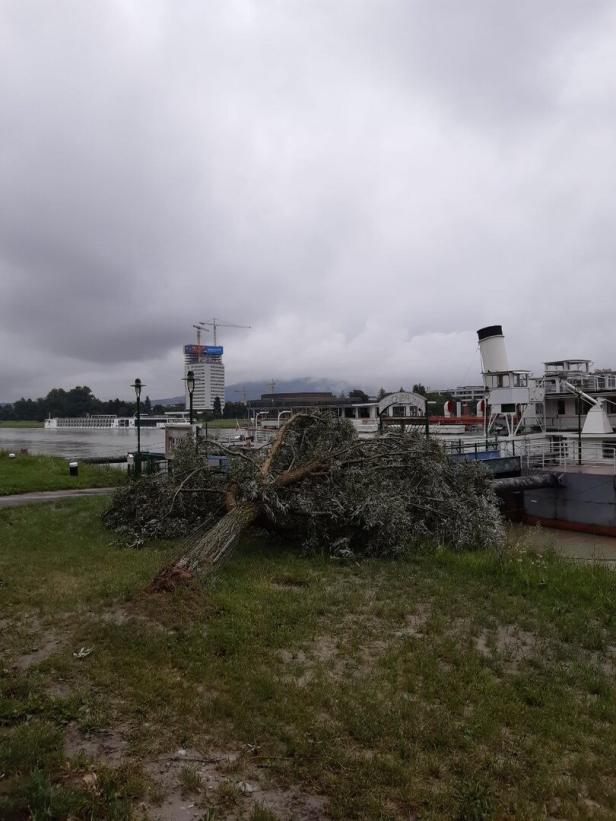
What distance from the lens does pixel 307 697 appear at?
4.64 m

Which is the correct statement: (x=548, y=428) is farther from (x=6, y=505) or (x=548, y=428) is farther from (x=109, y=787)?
(x=109, y=787)

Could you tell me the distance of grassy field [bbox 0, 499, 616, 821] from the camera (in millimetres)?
3434

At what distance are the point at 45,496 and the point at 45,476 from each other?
3584mm

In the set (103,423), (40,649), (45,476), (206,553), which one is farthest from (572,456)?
(103,423)

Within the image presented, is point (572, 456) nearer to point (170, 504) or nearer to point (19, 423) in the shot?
point (170, 504)

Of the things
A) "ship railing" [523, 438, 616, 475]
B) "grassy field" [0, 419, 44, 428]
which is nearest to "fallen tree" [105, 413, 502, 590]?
"ship railing" [523, 438, 616, 475]

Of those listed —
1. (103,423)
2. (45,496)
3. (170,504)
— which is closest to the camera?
(170,504)

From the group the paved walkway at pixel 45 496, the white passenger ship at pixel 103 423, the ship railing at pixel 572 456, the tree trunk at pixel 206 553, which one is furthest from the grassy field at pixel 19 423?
the tree trunk at pixel 206 553

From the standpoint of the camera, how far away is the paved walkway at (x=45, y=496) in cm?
1541

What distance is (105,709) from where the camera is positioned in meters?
4.34

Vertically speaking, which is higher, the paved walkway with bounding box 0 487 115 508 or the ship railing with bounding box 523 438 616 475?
the ship railing with bounding box 523 438 616 475

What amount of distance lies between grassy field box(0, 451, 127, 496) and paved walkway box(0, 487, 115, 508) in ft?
1.54

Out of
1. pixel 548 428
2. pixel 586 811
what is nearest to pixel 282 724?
pixel 586 811

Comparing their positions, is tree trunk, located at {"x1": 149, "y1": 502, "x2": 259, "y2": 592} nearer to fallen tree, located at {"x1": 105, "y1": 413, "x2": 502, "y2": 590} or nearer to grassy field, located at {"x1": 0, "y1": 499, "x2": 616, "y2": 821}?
fallen tree, located at {"x1": 105, "y1": 413, "x2": 502, "y2": 590}
